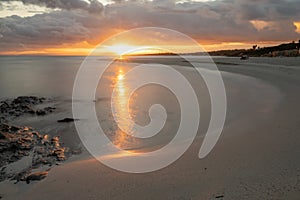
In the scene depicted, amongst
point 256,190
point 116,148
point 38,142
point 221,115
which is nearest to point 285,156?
point 256,190

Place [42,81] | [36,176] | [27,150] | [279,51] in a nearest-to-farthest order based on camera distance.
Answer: [36,176]
[27,150]
[42,81]
[279,51]

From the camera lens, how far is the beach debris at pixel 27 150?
5.94 meters

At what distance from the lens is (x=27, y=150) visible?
7473 millimetres

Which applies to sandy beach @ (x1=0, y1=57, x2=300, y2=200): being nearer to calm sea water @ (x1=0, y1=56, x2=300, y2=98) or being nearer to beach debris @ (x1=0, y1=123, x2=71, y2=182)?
beach debris @ (x1=0, y1=123, x2=71, y2=182)

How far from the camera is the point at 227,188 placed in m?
4.09

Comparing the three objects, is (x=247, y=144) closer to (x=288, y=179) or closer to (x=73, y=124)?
(x=288, y=179)

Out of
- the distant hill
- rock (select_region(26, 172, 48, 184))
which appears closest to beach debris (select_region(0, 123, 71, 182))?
rock (select_region(26, 172, 48, 184))

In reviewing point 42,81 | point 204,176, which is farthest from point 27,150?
point 42,81

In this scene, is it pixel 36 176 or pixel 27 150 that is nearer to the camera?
pixel 36 176

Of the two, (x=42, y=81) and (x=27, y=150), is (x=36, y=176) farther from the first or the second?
(x=42, y=81)

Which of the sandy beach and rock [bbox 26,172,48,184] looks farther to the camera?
rock [bbox 26,172,48,184]

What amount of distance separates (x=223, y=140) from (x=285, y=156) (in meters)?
1.81

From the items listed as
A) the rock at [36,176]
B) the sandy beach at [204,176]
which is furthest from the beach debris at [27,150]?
the sandy beach at [204,176]

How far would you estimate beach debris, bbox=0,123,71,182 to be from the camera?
5941mm
